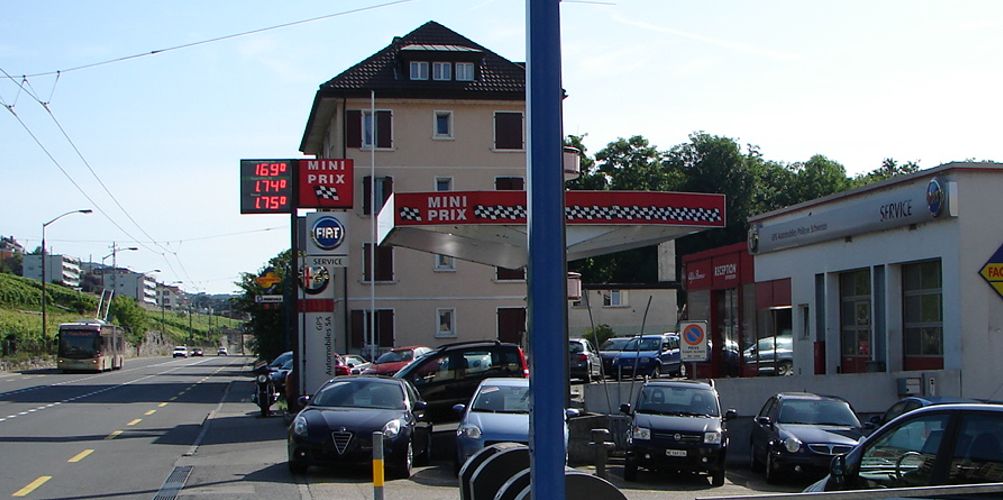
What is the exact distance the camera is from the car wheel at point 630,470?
18.3m

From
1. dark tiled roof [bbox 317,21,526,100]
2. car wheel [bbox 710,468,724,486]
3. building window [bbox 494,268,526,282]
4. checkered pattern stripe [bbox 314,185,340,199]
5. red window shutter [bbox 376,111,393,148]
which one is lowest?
car wheel [bbox 710,468,724,486]

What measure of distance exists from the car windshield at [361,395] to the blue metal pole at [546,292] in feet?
42.6

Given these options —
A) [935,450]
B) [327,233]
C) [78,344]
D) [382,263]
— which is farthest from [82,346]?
[935,450]

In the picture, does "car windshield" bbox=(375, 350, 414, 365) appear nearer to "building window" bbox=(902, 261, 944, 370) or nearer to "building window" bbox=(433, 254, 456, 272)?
"building window" bbox=(433, 254, 456, 272)

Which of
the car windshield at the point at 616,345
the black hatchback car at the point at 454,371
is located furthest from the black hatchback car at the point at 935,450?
the car windshield at the point at 616,345

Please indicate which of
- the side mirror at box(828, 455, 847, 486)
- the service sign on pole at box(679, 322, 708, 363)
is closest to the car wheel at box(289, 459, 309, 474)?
the side mirror at box(828, 455, 847, 486)

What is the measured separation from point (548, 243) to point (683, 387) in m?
15.2

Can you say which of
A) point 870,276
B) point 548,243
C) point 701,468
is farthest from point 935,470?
point 870,276

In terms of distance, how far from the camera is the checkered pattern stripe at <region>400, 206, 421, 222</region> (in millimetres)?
23609

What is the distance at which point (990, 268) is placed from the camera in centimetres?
2306

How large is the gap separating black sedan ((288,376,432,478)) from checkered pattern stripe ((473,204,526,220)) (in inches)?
225

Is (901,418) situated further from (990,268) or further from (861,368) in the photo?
(861,368)

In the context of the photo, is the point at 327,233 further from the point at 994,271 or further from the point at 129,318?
the point at 129,318

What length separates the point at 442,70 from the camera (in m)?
52.5
